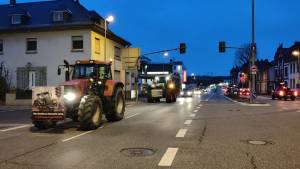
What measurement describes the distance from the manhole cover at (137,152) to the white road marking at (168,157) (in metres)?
0.40

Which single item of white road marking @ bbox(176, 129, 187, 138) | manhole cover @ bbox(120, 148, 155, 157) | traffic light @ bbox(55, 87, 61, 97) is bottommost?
manhole cover @ bbox(120, 148, 155, 157)

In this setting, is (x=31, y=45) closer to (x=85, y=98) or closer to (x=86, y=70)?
(x=86, y=70)

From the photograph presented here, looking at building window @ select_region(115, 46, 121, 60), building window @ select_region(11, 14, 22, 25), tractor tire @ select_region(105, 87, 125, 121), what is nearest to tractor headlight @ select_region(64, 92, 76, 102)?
tractor tire @ select_region(105, 87, 125, 121)

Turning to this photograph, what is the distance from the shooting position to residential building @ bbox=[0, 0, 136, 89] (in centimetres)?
3934

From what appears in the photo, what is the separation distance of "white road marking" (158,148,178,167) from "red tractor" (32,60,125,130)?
16.2 feet

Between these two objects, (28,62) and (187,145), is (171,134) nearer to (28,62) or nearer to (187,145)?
(187,145)

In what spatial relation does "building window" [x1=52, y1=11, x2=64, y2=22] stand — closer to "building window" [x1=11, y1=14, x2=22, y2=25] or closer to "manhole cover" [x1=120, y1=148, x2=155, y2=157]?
"building window" [x1=11, y1=14, x2=22, y2=25]

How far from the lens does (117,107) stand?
17828mm

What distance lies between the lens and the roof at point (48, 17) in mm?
39600

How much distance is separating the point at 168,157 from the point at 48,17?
3663cm

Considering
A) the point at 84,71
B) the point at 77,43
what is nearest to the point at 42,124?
the point at 84,71

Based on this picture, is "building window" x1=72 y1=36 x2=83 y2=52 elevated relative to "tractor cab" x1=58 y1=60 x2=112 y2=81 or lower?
elevated

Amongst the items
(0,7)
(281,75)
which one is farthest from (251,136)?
(281,75)

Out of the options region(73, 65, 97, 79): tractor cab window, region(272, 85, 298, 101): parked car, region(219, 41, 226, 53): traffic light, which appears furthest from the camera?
region(272, 85, 298, 101): parked car
